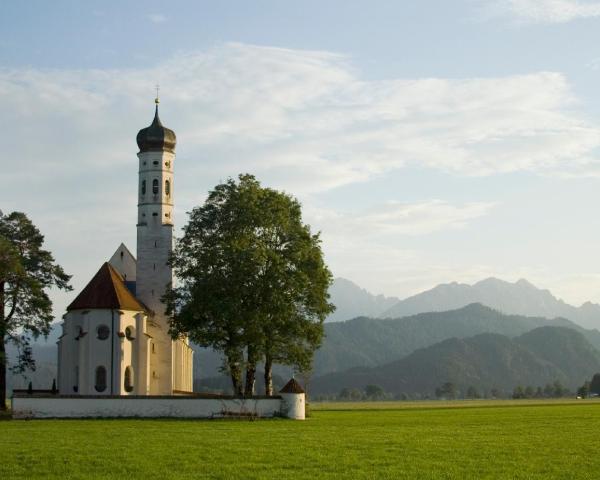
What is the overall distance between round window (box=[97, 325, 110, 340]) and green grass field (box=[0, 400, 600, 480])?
972 inches

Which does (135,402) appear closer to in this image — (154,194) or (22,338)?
(22,338)

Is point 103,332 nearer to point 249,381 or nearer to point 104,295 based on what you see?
point 104,295

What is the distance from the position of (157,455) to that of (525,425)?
22434mm

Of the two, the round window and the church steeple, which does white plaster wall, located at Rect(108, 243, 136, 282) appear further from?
the round window

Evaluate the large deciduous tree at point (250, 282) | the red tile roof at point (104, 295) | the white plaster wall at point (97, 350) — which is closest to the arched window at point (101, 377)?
the white plaster wall at point (97, 350)

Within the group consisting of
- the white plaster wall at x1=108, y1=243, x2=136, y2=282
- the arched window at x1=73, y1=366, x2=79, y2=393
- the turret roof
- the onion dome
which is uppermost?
the onion dome

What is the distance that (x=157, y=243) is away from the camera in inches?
3056

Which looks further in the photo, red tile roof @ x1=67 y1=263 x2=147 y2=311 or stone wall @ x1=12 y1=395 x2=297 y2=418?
red tile roof @ x1=67 y1=263 x2=147 y2=311

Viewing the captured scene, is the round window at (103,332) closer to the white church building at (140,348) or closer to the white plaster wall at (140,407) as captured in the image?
the white church building at (140,348)

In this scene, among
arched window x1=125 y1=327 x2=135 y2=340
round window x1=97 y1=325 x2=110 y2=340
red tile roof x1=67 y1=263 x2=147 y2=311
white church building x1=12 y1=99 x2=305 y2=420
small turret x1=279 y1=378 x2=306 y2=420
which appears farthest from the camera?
arched window x1=125 y1=327 x2=135 y2=340

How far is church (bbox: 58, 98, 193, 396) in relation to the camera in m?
68.1

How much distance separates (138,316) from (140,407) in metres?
17.0

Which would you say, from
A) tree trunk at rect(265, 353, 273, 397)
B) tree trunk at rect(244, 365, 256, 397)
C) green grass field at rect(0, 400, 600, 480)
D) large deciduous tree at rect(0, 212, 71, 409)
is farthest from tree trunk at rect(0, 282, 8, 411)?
green grass field at rect(0, 400, 600, 480)

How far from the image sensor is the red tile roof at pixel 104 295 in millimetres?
68812
